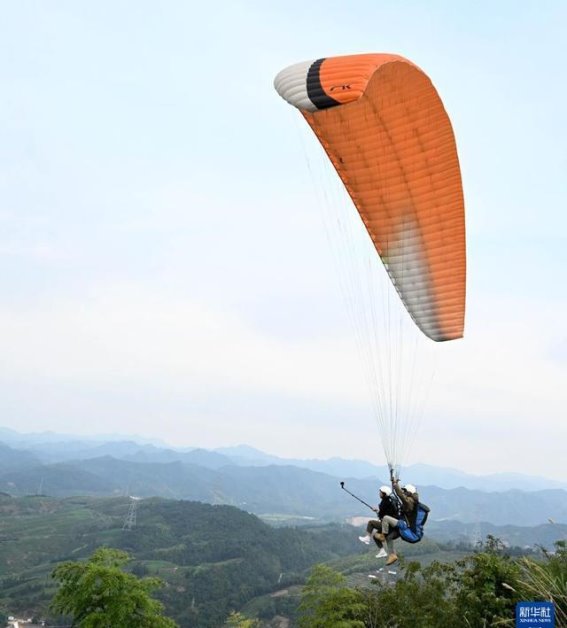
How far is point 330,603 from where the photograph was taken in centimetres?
2005

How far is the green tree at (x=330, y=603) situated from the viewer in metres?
19.3

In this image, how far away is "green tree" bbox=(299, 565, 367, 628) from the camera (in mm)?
19266

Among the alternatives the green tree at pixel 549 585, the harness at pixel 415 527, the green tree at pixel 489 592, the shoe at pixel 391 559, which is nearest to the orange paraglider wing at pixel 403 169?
the harness at pixel 415 527

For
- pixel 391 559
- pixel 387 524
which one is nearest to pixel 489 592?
pixel 391 559

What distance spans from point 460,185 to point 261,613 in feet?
467

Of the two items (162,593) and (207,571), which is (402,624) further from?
(207,571)

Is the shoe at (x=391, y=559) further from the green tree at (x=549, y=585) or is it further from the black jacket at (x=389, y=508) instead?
the green tree at (x=549, y=585)

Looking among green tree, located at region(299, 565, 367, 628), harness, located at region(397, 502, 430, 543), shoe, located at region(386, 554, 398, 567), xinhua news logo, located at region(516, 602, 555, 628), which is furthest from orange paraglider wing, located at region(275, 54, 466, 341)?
green tree, located at region(299, 565, 367, 628)

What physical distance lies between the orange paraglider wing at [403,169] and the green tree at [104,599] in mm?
10793

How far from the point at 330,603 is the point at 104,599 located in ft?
25.2

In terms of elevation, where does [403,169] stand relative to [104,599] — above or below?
above

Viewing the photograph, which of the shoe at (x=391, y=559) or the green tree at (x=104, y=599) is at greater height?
the shoe at (x=391, y=559)

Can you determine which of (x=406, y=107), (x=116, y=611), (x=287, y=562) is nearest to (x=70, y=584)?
(x=116, y=611)

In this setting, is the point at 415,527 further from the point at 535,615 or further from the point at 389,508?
the point at 535,615
